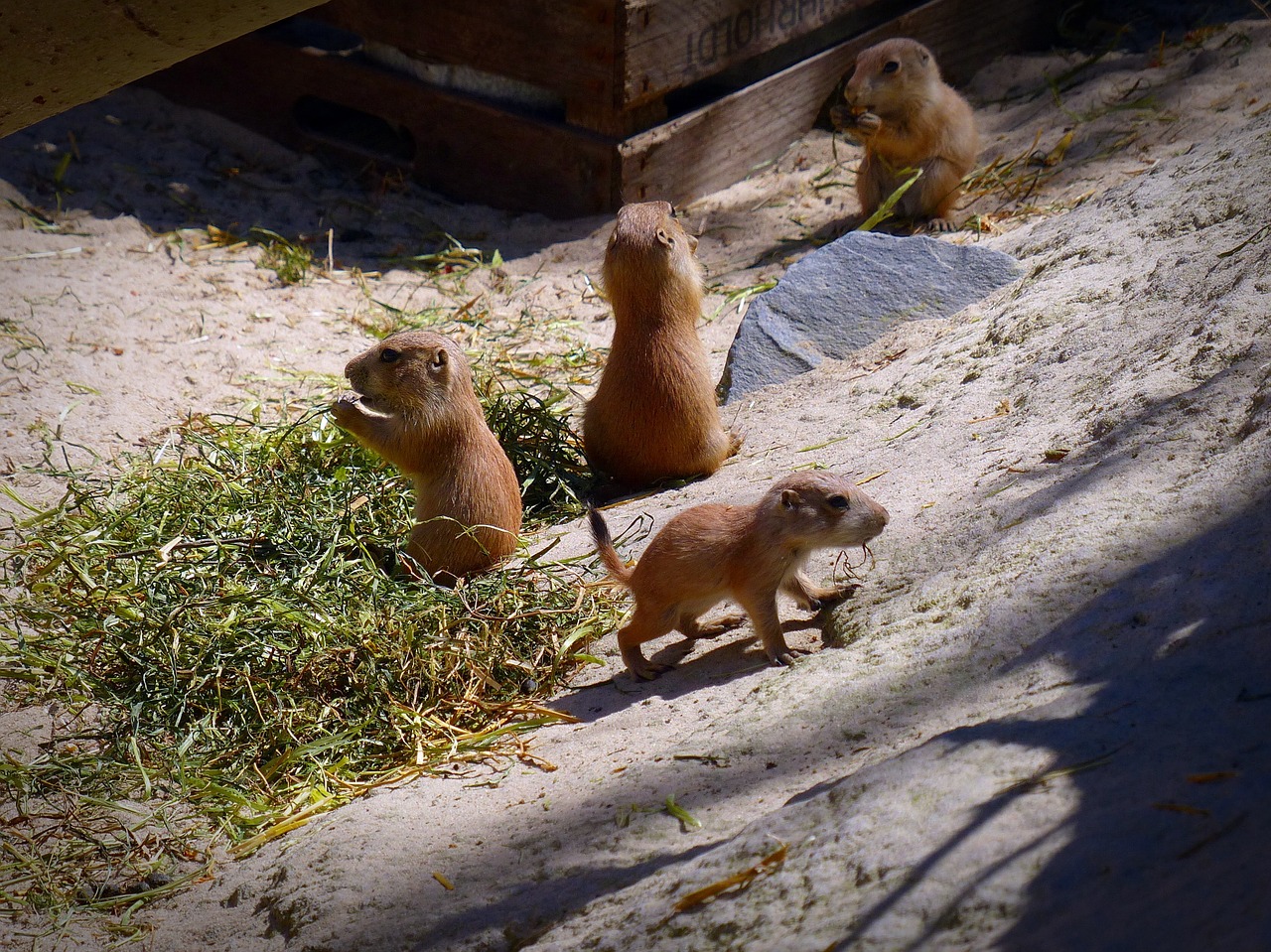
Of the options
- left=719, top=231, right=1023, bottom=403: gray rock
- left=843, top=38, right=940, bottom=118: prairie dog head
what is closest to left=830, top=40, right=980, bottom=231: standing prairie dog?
left=843, top=38, right=940, bottom=118: prairie dog head

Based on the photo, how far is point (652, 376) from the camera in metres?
5.39

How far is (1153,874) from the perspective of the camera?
1.86m

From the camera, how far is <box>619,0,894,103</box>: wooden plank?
7.36 m

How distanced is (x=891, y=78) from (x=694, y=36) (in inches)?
53.4

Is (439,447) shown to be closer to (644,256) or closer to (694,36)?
(644,256)

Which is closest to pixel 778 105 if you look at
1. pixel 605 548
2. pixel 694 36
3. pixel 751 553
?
pixel 694 36

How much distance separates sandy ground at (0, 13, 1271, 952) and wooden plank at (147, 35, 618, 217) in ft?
3.35

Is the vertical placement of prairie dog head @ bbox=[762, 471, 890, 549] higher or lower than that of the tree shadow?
higher

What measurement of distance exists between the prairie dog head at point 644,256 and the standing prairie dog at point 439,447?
106 cm

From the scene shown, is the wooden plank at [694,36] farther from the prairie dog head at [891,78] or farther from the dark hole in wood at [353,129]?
the dark hole in wood at [353,129]

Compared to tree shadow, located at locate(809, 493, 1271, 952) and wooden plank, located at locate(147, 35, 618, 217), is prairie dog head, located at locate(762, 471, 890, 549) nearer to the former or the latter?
tree shadow, located at locate(809, 493, 1271, 952)

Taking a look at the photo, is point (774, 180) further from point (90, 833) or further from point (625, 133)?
point (90, 833)

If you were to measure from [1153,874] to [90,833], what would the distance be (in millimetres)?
3063

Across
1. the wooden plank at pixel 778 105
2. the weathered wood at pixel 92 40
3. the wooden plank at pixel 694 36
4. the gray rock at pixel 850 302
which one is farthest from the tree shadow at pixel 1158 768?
the wooden plank at pixel 778 105
